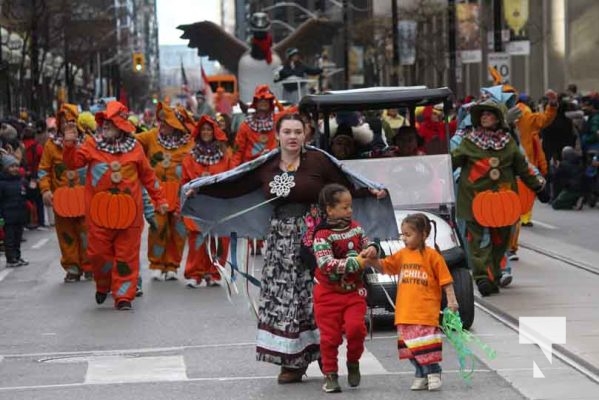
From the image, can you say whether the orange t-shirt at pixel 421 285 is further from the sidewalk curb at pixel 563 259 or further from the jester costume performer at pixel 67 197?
the jester costume performer at pixel 67 197

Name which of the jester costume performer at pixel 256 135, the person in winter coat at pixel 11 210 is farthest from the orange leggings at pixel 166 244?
the person in winter coat at pixel 11 210

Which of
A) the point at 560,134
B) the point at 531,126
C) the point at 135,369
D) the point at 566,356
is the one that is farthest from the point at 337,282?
the point at 560,134

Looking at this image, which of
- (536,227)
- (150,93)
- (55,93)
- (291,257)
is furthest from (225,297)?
(150,93)

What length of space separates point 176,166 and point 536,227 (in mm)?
6721

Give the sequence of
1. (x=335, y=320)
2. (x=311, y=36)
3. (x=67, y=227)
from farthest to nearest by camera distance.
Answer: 1. (x=311, y=36)
2. (x=67, y=227)
3. (x=335, y=320)

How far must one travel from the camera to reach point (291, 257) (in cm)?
970

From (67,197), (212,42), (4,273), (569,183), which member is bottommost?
(4,273)

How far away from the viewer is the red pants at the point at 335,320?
9211 millimetres

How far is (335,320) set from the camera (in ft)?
30.4

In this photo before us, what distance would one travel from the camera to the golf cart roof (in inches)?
505

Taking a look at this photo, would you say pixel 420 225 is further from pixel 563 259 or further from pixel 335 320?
pixel 563 259

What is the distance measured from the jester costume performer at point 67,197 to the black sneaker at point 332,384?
7.82 meters

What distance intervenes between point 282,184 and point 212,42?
143 feet

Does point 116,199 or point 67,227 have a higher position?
point 116,199
